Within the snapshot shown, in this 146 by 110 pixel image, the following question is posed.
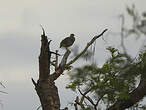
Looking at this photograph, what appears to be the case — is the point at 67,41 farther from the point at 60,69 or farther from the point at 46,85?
the point at 46,85

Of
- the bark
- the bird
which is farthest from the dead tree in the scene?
the bird

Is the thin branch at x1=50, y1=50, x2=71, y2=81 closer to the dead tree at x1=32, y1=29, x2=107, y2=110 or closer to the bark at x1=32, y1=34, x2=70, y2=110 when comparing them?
the dead tree at x1=32, y1=29, x2=107, y2=110

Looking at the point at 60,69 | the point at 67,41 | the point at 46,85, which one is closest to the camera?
the point at 46,85

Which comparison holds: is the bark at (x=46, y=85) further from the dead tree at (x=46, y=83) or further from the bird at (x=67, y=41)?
the bird at (x=67, y=41)

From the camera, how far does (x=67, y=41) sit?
500 inches

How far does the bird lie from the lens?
40.5 ft

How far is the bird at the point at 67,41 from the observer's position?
40.5 feet

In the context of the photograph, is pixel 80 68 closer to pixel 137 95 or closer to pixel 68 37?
pixel 68 37

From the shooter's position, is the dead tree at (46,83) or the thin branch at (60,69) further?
the thin branch at (60,69)

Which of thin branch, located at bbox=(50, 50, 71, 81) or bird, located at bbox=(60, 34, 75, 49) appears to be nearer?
thin branch, located at bbox=(50, 50, 71, 81)

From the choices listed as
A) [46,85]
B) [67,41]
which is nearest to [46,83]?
[46,85]

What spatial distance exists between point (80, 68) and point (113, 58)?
40.1 inches

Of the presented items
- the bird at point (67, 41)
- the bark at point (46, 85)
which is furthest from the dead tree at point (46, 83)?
the bird at point (67, 41)

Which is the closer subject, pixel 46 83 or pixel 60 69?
pixel 46 83
